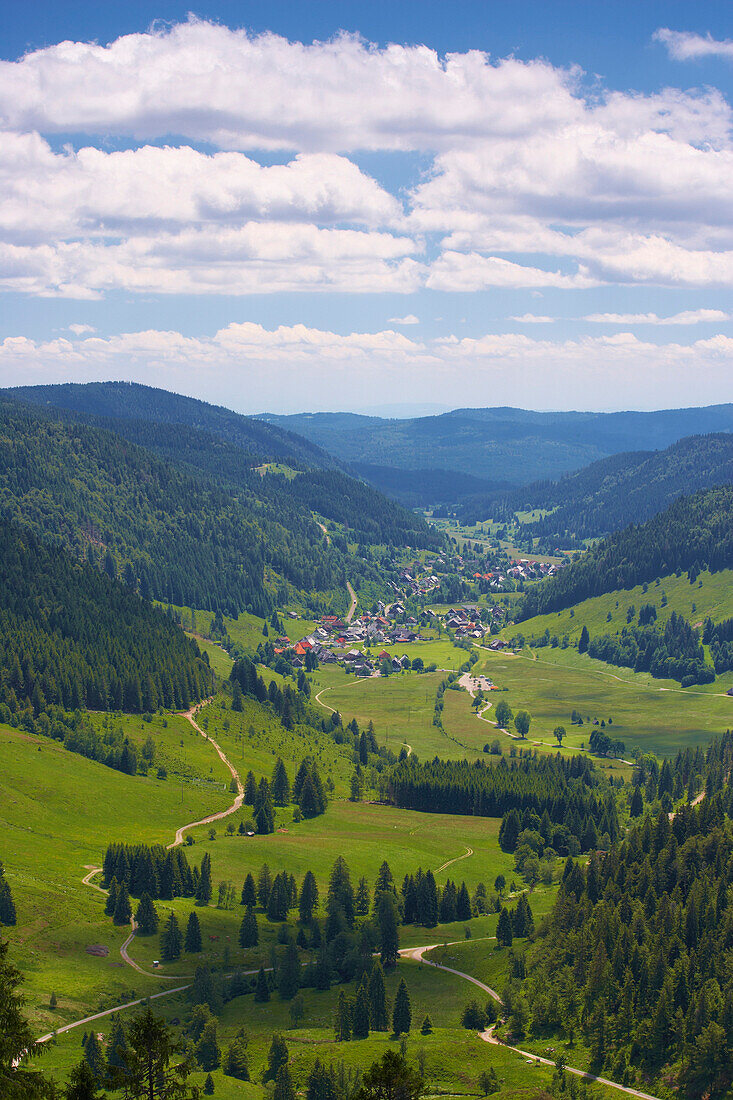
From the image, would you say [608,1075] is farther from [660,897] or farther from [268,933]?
[268,933]

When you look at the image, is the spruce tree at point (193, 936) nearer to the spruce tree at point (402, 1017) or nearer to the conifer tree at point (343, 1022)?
the conifer tree at point (343, 1022)

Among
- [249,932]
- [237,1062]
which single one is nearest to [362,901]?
[249,932]

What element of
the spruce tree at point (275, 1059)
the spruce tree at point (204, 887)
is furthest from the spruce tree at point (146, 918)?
the spruce tree at point (275, 1059)

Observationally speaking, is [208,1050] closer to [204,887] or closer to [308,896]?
[308,896]

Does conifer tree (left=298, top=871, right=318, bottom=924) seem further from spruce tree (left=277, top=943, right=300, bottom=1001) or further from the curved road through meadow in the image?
spruce tree (left=277, top=943, right=300, bottom=1001)

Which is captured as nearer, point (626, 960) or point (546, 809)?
point (626, 960)

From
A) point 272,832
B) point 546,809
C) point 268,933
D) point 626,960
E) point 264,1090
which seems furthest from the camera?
point 546,809

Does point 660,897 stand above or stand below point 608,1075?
above

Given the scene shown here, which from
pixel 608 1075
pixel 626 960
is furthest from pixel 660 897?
pixel 608 1075
